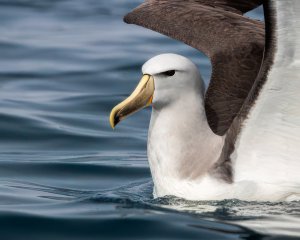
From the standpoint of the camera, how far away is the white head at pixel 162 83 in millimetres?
8000

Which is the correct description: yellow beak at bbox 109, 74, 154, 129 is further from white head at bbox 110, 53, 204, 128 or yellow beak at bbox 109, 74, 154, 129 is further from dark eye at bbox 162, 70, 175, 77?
dark eye at bbox 162, 70, 175, 77

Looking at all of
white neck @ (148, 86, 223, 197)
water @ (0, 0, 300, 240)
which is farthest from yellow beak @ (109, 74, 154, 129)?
water @ (0, 0, 300, 240)

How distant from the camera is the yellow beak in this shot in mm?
7969

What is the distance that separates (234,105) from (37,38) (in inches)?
321

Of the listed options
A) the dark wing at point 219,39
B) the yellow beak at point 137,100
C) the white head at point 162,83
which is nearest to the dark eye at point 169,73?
the white head at point 162,83

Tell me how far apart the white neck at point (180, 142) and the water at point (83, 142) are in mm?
207

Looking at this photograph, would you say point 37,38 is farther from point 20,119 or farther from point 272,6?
point 272,6

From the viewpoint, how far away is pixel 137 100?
26.4 feet

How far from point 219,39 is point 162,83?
1.53 meters

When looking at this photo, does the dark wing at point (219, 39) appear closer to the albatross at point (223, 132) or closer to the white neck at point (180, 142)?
the albatross at point (223, 132)

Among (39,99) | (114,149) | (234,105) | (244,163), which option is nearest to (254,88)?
(244,163)

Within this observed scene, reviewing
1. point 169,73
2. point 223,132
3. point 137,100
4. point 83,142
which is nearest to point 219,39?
point 223,132

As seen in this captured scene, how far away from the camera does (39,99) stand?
1275 centimetres

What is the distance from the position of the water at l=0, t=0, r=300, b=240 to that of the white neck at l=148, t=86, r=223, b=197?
21 centimetres
